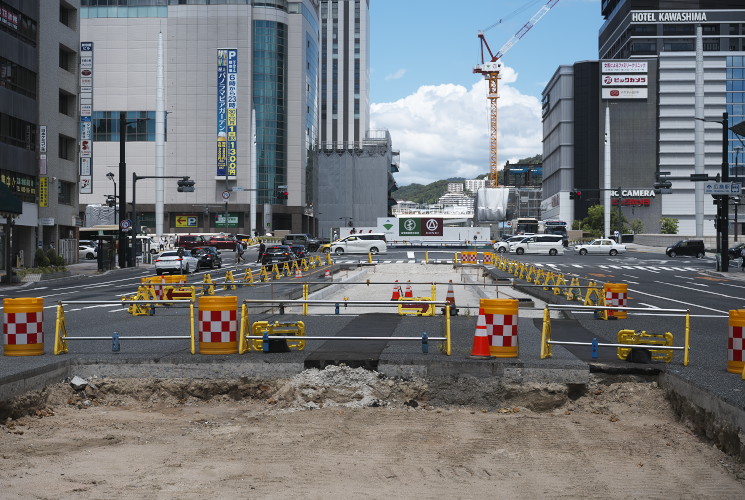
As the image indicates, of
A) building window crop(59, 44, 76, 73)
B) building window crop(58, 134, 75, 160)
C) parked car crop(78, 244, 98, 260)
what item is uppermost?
building window crop(59, 44, 76, 73)

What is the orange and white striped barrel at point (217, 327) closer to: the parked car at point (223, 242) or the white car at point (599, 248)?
the white car at point (599, 248)

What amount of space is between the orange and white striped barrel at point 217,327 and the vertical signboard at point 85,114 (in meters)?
48.9

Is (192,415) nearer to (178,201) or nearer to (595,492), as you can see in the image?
(595,492)

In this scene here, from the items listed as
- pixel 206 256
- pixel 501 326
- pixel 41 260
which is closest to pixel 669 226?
pixel 206 256

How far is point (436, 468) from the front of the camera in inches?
320

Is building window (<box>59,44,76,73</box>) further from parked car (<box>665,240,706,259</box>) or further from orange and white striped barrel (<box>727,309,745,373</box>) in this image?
parked car (<box>665,240,706,259</box>)

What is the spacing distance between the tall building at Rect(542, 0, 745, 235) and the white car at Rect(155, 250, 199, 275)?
4544 inches

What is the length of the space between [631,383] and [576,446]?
2871 millimetres

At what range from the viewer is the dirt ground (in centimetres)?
747

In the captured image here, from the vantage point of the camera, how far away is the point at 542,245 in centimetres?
7594

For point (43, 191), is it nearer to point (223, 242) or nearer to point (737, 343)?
point (223, 242)

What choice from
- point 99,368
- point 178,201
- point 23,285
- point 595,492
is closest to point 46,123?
point 23,285

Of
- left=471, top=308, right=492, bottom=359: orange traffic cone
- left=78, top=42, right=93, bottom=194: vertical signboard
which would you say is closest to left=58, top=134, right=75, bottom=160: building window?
left=78, top=42, right=93, bottom=194: vertical signboard

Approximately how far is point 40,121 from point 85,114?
697 cm
